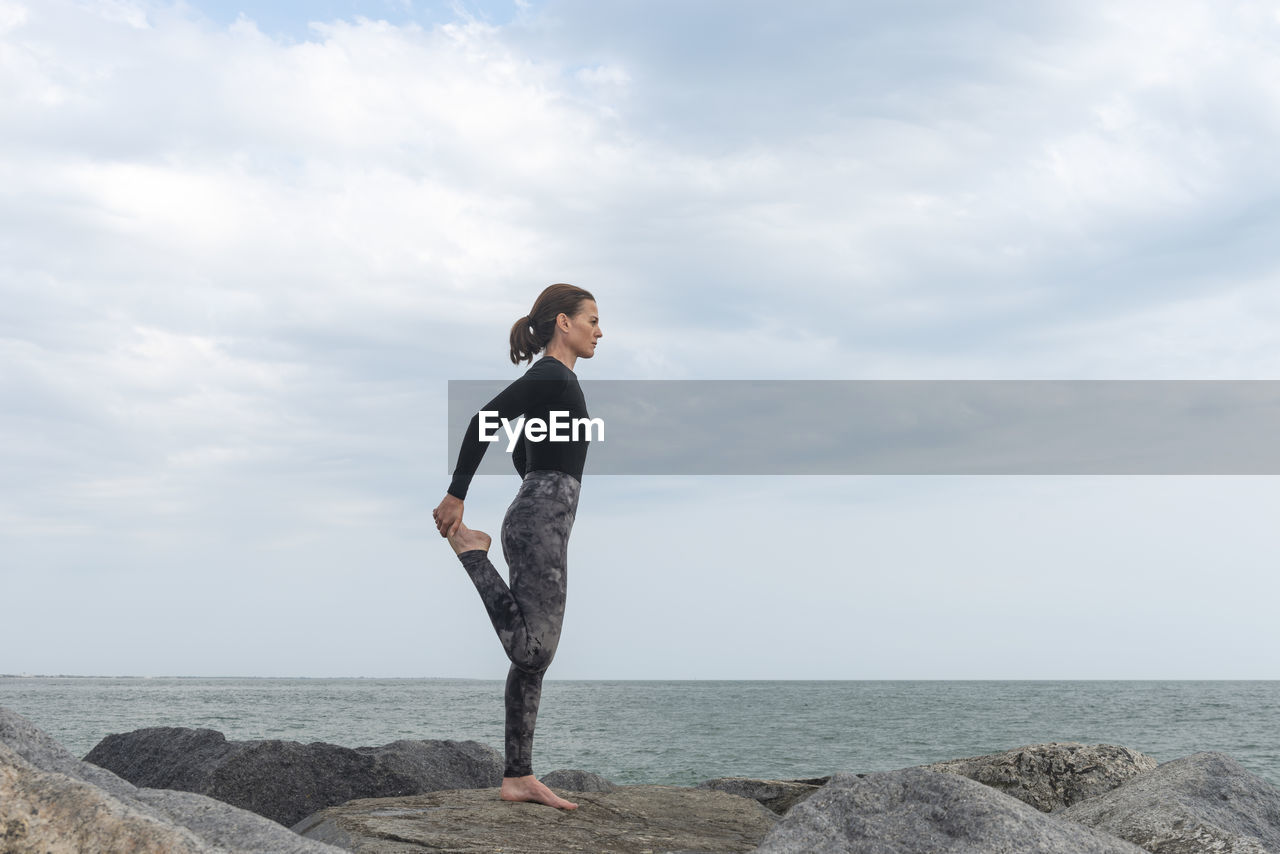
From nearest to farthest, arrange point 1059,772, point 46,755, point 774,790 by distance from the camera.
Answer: point 46,755 < point 1059,772 < point 774,790

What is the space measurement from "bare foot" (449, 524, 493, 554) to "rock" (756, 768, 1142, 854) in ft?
6.35

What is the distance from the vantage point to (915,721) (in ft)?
133

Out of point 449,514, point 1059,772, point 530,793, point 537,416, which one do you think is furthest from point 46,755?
point 1059,772

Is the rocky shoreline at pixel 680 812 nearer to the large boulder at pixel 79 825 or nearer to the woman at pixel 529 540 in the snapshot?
the large boulder at pixel 79 825

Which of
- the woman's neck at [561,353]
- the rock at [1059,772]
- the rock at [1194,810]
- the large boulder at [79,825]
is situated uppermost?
the woman's neck at [561,353]

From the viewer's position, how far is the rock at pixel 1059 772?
588 cm

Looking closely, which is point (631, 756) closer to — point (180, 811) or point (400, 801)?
point (400, 801)

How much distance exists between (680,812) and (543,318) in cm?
262

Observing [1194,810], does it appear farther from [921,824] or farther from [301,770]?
[301,770]

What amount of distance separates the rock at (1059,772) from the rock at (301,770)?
4.01 metres

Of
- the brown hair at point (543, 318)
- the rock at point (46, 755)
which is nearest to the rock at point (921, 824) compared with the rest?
the rock at point (46, 755)

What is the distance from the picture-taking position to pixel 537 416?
4.75 m

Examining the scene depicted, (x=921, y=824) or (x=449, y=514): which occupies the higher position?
(x=449, y=514)

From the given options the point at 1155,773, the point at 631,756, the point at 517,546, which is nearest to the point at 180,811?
the point at 517,546
